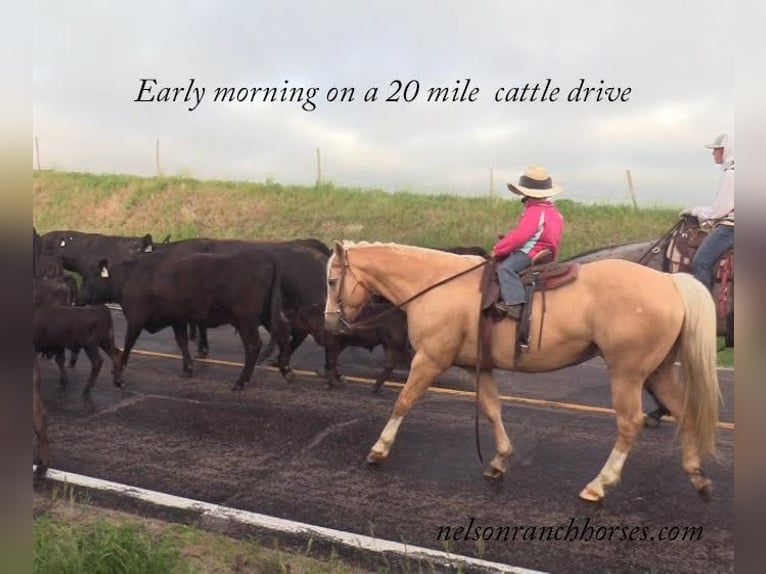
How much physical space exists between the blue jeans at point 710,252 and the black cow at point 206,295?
5.39 meters

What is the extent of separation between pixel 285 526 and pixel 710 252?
5636 millimetres

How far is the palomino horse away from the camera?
4512mm

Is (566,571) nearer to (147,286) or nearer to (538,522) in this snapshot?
(538,522)

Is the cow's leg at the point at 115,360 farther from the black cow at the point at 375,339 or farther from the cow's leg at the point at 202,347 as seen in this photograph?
the black cow at the point at 375,339

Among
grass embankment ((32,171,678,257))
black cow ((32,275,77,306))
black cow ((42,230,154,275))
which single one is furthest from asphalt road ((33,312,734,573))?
grass embankment ((32,171,678,257))

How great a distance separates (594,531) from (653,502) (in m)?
0.72

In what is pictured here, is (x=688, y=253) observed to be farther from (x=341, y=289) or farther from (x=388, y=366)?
(x=341, y=289)

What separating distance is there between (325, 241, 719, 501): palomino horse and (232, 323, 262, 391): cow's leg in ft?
9.22

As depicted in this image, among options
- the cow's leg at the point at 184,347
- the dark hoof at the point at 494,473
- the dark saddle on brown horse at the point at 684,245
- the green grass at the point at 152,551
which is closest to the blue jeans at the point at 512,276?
the dark hoof at the point at 494,473

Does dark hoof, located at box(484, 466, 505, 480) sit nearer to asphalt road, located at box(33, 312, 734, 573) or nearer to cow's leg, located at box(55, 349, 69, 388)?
asphalt road, located at box(33, 312, 734, 573)

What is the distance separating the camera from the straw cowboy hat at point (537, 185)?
5.06m

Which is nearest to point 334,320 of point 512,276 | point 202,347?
point 512,276

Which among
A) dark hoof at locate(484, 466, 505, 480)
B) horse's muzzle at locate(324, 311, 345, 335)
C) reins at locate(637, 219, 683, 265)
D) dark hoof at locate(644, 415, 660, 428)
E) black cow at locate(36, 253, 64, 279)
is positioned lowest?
dark hoof at locate(484, 466, 505, 480)

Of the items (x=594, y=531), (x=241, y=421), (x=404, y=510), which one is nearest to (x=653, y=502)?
(x=594, y=531)
